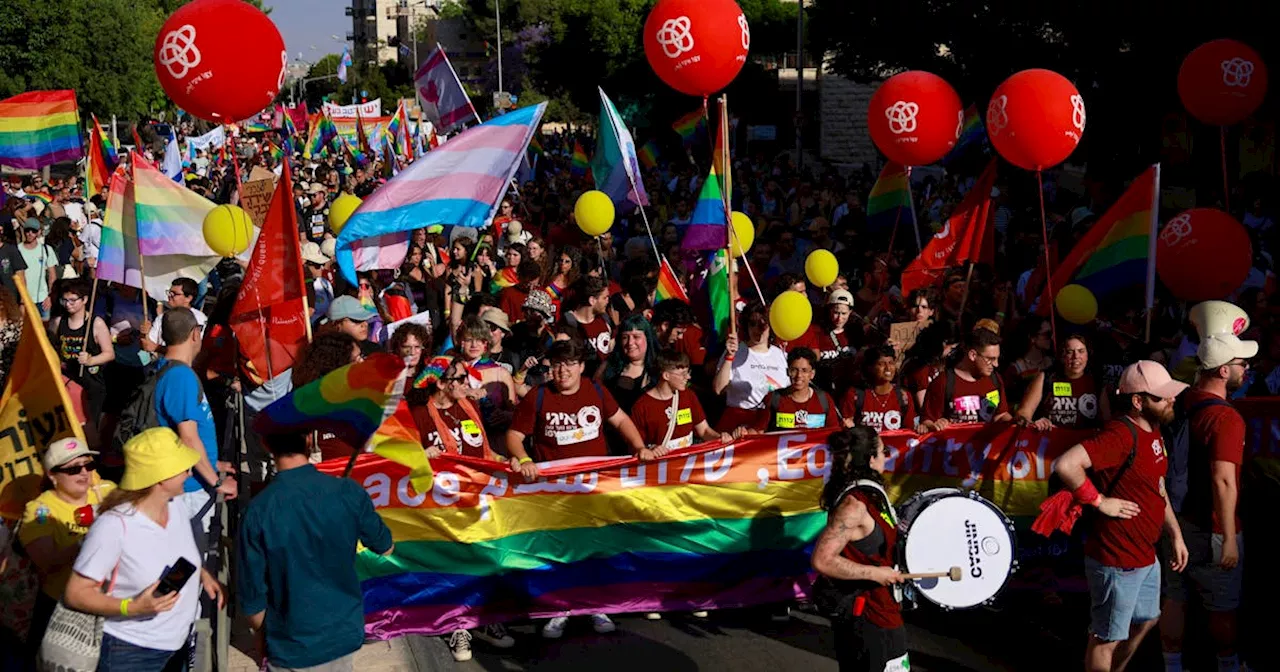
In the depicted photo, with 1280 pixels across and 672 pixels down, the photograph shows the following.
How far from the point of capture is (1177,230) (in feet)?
30.5

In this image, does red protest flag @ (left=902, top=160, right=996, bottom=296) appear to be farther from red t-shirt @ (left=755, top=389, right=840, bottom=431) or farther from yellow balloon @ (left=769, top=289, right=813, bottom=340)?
red t-shirt @ (left=755, top=389, right=840, bottom=431)

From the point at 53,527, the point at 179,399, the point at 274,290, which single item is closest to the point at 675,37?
the point at 274,290

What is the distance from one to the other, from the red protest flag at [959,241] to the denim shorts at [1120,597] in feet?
15.9

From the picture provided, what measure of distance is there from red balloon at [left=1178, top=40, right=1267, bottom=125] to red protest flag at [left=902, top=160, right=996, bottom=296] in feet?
9.34

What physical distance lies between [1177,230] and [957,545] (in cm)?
488

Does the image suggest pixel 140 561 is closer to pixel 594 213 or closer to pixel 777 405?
pixel 777 405

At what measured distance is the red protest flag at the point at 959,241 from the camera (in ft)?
33.6

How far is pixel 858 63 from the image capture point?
90.0ft

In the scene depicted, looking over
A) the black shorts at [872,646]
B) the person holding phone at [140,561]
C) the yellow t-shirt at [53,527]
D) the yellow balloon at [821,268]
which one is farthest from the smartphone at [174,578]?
the yellow balloon at [821,268]

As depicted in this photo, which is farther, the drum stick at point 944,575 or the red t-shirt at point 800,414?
the red t-shirt at point 800,414

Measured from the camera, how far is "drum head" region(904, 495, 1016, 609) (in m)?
5.29

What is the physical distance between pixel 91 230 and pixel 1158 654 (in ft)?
42.3

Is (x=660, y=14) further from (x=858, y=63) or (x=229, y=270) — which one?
(x=858, y=63)

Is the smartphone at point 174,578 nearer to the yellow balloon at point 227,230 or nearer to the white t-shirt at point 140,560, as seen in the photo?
the white t-shirt at point 140,560
